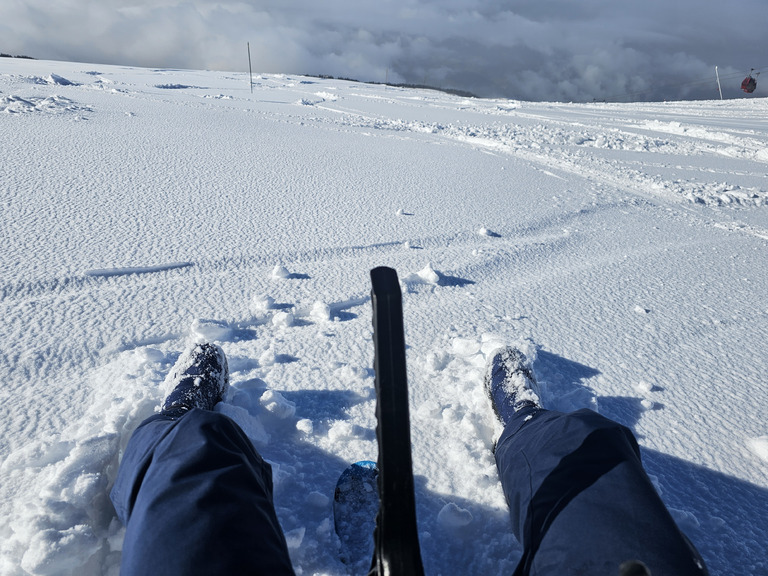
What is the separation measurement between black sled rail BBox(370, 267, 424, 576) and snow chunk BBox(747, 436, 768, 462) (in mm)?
1237

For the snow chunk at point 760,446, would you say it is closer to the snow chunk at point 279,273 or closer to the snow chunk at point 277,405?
the snow chunk at point 277,405

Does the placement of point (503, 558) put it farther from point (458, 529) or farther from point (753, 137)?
point (753, 137)

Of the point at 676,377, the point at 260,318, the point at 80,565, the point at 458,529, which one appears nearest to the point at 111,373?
the point at 260,318

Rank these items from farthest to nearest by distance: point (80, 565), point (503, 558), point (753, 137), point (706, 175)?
point (753, 137)
point (706, 175)
point (503, 558)
point (80, 565)

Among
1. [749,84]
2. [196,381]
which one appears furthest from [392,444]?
[749,84]

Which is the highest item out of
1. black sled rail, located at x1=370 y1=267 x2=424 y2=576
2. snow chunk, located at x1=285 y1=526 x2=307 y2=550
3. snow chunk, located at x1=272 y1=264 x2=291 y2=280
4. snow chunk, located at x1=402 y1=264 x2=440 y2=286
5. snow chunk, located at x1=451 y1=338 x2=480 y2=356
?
black sled rail, located at x1=370 y1=267 x2=424 y2=576

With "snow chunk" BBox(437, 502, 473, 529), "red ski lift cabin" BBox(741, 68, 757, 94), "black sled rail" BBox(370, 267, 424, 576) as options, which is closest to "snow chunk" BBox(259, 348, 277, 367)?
"snow chunk" BBox(437, 502, 473, 529)

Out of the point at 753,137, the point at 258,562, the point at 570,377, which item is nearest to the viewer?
the point at 258,562

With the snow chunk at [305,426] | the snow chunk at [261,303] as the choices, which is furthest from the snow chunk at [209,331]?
the snow chunk at [305,426]

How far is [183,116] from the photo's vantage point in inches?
179

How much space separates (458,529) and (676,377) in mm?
995

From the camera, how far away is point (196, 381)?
1183mm

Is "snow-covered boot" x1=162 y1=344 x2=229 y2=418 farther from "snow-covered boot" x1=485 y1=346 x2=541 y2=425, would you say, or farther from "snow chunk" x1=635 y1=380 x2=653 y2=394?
"snow chunk" x1=635 y1=380 x2=653 y2=394

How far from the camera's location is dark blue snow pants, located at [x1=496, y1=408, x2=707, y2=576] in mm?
685
